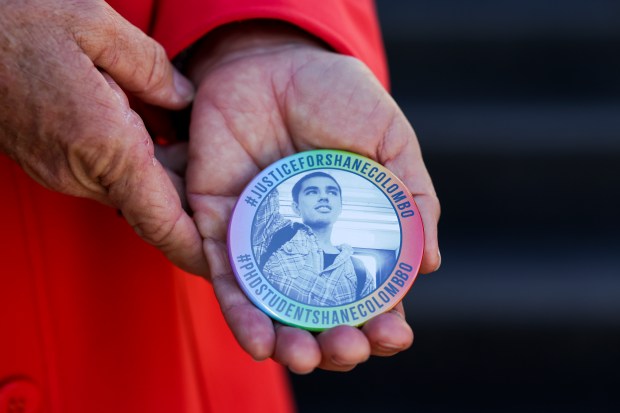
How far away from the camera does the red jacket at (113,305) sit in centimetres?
98

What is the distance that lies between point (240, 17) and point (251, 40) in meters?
0.10

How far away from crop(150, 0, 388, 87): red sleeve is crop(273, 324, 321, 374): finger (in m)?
0.48

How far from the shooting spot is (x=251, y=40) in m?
1.20

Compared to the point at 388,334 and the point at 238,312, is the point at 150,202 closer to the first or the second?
the point at 238,312

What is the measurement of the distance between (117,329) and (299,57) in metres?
0.51

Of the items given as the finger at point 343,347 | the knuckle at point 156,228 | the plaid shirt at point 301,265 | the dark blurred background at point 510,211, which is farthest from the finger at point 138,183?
the dark blurred background at point 510,211

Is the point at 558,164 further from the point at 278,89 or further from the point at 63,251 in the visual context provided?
the point at 63,251

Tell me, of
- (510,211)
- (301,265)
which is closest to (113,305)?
(301,265)

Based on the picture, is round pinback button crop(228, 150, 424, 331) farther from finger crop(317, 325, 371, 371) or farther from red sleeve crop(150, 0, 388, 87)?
Result: red sleeve crop(150, 0, 388, 87)

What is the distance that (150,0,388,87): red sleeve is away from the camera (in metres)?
1.10

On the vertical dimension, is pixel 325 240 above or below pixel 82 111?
below

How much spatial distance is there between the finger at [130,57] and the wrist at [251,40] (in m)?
0.09

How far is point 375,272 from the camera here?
1.05 m

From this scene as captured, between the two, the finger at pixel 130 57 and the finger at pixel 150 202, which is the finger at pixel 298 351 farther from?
the finger at pixel 130 57
